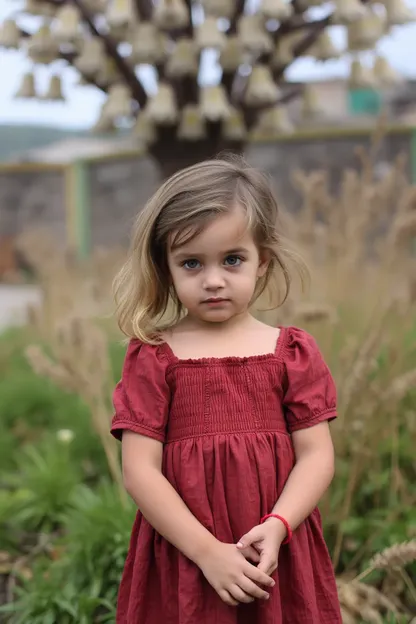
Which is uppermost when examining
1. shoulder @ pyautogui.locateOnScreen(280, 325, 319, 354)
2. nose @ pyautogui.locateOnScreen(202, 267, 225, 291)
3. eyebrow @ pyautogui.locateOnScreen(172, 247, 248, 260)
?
eyebrow @ pyautogui.locateOnScreen(172, 247, 248, 260)

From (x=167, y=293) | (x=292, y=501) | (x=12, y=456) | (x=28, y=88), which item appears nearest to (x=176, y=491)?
(x=292, y=501)

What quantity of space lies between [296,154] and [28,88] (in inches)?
239

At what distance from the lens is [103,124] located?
3.31 metres

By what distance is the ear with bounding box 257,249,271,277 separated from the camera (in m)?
1.64

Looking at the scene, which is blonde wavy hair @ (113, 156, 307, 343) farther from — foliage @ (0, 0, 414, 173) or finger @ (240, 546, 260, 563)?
foliage @ (0, 0, 414, 173)

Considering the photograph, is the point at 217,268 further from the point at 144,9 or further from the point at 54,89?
the point at 54,89

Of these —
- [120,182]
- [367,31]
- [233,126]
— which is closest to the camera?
[367,31]

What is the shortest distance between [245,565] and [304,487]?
0.18 metres

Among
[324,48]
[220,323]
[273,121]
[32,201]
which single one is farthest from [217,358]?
[32,201]

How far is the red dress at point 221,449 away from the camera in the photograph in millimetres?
1503

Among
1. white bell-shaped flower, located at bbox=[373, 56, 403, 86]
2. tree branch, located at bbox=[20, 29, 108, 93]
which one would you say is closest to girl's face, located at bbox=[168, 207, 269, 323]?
tree branch, located at bbox=[20, 29, 108, 93]

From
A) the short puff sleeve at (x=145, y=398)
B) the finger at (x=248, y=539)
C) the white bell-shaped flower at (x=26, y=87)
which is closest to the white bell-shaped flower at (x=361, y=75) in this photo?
the white bell-shaped flower at (x=26, y=87)

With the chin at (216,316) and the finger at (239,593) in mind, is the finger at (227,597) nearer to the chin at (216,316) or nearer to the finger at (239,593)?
the finger at (239,593)

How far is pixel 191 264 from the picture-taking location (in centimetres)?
153
